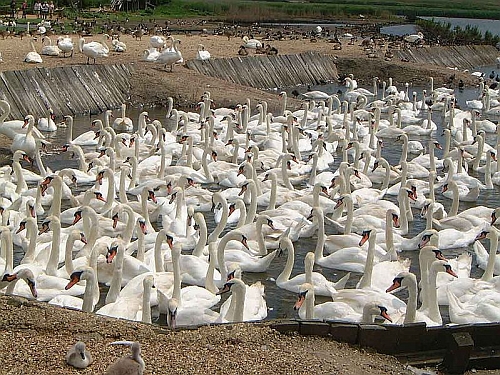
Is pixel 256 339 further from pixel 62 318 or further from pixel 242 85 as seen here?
pixel 242 85

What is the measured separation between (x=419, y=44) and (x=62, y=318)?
132 feet

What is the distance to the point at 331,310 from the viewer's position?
31.5 ft

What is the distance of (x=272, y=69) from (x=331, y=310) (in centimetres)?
2213

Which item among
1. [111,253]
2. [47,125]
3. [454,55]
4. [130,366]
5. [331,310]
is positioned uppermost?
[130,366]

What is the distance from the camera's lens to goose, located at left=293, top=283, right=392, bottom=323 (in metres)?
8.91

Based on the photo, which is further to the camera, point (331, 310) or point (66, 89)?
point (66, 89)

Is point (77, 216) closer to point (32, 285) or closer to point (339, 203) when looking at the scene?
point (32, 285)

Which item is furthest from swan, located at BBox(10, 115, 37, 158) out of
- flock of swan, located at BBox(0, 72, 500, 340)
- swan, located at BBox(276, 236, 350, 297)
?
swan, located at BBox(276, 236, 350, 297)

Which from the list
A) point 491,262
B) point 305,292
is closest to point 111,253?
point 305,292

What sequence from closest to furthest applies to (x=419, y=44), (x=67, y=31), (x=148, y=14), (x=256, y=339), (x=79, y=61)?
(x=256, y=339) → (x=79, y=61) → (x=67, y=31) → (x=419, y=44) → (x=148, y=14)

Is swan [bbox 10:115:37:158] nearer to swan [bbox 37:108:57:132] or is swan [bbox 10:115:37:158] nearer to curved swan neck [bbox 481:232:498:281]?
swan [bbox 37:108:57:132]

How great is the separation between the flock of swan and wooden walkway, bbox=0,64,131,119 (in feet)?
7.73

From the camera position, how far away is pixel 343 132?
21.6 meters

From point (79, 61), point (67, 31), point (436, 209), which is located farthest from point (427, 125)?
point (67, 31)
